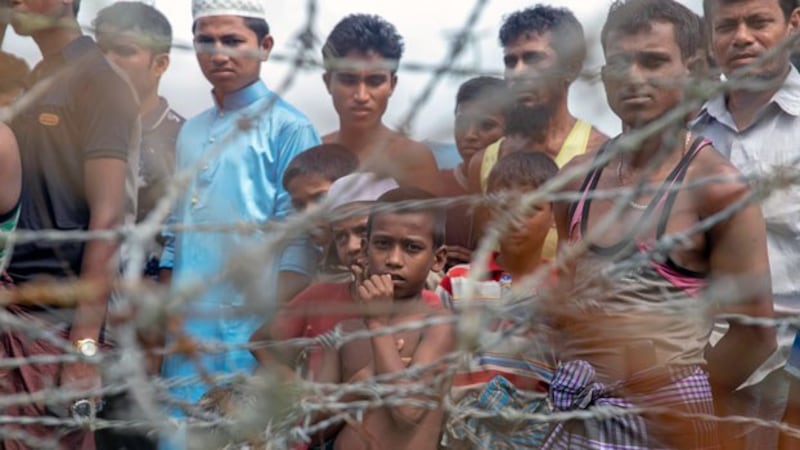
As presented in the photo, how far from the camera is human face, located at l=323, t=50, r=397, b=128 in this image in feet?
7.29

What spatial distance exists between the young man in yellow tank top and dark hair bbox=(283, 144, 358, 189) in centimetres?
31

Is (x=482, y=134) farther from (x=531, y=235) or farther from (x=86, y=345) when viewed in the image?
(x=86, y=345)

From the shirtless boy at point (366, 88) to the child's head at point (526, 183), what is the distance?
0.40 meters

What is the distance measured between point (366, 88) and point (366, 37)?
276 millimetres

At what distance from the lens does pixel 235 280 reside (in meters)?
1.17

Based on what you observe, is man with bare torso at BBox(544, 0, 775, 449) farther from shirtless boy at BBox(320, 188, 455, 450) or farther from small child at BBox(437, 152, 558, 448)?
shirtless boy at BBox(320, 188, 455, 450)

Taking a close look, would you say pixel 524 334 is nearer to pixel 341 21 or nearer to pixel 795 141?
pixel 341 21

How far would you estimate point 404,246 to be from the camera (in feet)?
10.1

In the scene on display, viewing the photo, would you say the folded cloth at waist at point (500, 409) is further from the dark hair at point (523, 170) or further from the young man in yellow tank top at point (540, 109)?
the dark hair at point (523, 170)

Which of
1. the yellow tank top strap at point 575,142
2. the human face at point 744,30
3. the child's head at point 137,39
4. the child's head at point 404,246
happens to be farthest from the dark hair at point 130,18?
the human face at point 744,30

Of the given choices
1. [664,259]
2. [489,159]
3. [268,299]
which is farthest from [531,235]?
[268,299]

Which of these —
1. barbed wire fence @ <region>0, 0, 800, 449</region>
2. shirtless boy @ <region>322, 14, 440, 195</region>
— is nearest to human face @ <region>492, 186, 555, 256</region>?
shirtless boy @ <region>322, 14, 440, 195</region>

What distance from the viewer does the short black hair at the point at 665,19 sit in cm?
273

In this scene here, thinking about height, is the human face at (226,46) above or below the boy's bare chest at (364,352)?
above
